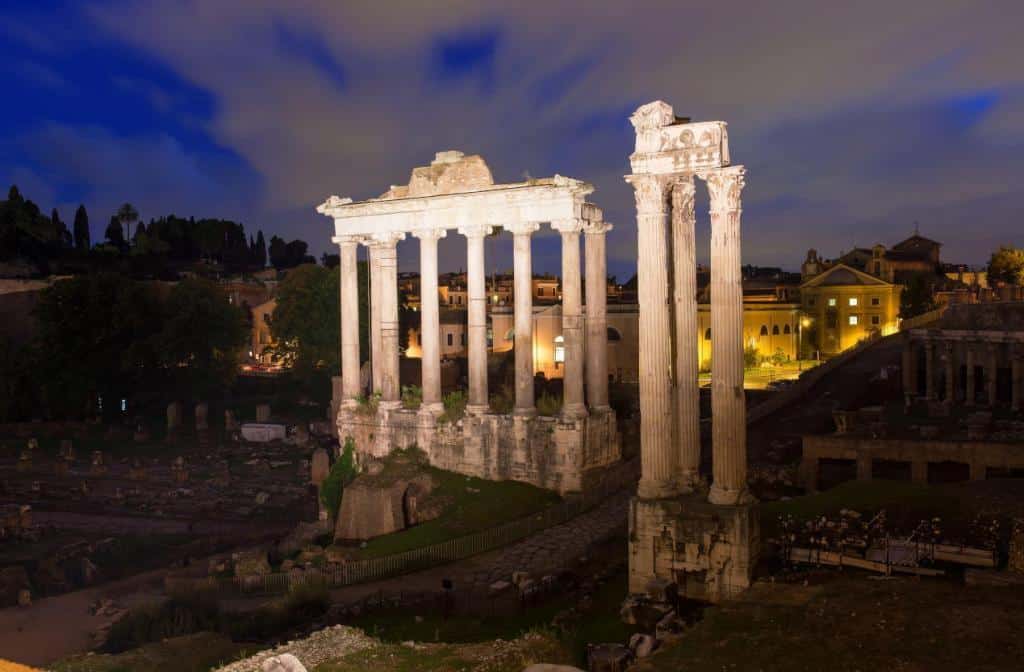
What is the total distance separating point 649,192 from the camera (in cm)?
1594

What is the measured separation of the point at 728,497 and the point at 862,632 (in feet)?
12.6

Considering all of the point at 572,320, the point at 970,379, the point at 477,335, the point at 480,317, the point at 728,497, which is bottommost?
the point at 728,497

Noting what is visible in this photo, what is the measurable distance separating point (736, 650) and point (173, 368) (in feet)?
178

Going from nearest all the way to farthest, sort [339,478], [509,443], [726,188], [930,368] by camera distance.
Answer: [726,188] → [509,443] → [339,478] → [930,368]

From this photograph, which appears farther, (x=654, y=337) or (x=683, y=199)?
(x=683, y=199)

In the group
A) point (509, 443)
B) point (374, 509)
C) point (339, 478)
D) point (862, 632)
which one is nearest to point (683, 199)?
point (862, 632)

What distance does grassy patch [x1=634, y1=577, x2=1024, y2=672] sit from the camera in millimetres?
11000

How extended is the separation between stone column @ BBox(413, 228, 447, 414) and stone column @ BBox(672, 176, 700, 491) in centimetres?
1179

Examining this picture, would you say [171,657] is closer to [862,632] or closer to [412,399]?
[862,632]

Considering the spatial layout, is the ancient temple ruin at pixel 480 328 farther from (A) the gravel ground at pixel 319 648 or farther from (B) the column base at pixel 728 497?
(A) the gravel ground at pixel 319 648

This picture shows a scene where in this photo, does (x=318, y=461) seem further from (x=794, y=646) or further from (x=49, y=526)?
(x=794, y=646)

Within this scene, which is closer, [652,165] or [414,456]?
[652,165]

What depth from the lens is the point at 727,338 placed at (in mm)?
15359

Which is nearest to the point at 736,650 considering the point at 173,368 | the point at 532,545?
the point at 532,545
